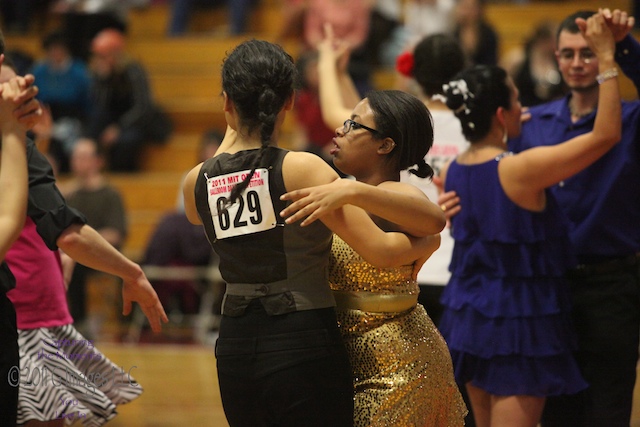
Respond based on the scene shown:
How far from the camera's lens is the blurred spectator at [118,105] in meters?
9.87

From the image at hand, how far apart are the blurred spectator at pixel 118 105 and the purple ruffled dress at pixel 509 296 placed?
6.82m

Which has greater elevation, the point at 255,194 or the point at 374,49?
the point at 255,194

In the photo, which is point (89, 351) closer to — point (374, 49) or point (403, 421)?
point (403, 421)

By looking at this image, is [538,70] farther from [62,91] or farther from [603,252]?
[62,91]

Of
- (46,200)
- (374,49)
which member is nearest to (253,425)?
(46,200)

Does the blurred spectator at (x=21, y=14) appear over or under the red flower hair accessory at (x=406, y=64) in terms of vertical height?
under

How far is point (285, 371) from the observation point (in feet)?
8.54

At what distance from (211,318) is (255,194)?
5.79 m

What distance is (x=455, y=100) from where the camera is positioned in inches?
144

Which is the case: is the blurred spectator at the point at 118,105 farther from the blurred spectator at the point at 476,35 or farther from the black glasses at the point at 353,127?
the black glasses at the point at 353,127

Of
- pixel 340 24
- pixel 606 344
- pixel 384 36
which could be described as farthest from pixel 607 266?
pixel 384 36

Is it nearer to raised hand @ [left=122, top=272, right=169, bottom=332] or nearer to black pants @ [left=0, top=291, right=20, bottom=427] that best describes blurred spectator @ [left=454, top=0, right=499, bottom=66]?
raised hand @ [left=122, top=272, right=169, bottom=332]

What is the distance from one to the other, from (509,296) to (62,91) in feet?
25.2

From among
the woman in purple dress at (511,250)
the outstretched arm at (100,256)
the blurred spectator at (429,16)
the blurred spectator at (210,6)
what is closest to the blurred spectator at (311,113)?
the blurred spectator at (429,16)
